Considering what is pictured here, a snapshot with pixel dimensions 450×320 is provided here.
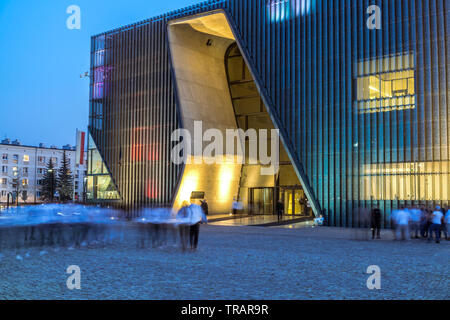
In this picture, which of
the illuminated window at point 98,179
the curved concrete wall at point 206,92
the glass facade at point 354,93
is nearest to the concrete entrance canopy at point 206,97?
the curved concrete wall at point 206,92

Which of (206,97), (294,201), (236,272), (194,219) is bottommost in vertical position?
(236,272)

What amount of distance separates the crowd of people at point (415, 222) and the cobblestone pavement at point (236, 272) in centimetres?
126

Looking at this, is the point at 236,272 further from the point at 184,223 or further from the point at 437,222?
the point at 437,222

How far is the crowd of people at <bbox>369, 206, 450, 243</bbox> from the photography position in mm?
17984

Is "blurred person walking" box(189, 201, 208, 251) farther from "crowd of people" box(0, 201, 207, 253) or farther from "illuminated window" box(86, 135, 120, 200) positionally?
"illuminated window" box(86, 135, 120, 200)

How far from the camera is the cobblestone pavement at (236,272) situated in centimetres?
823

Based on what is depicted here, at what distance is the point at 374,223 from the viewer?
19.4 meters

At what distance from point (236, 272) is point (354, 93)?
17812 mm

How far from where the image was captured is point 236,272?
415 inches

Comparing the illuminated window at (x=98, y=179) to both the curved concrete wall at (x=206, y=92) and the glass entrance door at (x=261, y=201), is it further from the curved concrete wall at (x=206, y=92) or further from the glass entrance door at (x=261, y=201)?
the glass entrance door at (x=261, y=201)

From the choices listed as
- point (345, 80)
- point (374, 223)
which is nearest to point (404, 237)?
point (374, 223)

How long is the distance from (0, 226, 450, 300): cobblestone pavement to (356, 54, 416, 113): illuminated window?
9669mm

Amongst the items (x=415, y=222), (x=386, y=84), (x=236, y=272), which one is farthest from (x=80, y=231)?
(x=386, y=84)

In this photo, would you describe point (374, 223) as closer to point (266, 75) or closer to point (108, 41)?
point (266, 75)
